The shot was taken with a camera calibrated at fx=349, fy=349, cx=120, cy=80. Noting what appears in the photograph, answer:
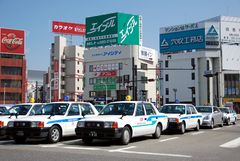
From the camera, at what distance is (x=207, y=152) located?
34.9ft

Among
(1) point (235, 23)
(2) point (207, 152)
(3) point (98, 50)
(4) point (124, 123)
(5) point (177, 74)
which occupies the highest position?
(1) point (235, 23)

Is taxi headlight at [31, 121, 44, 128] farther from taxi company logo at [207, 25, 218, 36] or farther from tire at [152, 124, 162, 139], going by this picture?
taxi company logo at [207, 25, 218, 36]

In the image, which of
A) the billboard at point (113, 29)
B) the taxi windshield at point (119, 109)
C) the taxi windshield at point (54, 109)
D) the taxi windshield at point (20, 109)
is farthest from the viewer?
the billboard at point (113, 29)

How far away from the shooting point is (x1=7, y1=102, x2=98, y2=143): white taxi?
12.2 metres

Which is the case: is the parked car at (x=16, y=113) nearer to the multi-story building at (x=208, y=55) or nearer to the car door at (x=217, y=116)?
the car door at (x=217, y=116)

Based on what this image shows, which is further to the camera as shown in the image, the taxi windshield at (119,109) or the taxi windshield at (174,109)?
the taxi windshield at (174,109)

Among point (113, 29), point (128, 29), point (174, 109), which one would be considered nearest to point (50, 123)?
point (174, 109)

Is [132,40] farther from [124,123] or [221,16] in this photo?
[124,123]

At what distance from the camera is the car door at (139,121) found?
12.7 meters

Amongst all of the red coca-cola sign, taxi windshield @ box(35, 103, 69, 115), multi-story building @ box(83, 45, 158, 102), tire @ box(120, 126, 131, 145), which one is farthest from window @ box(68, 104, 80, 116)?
the red coca-cola sign

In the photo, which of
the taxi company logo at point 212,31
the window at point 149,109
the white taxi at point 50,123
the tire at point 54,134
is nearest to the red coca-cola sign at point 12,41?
the taxi company logo at point 212,31

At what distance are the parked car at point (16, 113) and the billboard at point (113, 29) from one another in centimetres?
6020

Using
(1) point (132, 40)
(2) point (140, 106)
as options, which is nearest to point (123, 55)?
(1) point (132, 40)

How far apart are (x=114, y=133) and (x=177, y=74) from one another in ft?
245
